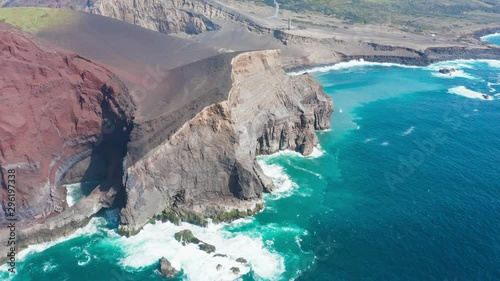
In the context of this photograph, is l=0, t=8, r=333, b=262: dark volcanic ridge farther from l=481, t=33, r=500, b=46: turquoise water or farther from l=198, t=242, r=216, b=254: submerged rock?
l=481, t=33, r=500, b=46: turquoise water

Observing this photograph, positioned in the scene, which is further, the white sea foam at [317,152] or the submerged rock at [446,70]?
the submerged rock at [446,70]

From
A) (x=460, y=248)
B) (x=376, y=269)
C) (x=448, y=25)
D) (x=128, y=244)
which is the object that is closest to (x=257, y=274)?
(x=376, y=269)

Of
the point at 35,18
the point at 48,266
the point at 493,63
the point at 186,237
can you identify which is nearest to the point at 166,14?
the point at 35,18

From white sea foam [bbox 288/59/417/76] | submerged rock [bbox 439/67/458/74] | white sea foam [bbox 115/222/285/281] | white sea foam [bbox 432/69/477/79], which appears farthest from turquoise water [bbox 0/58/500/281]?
white sea foam [bbox 288/59/417/76]

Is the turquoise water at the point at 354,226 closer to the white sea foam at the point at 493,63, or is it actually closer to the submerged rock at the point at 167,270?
the submerged rock at the point at 167,270

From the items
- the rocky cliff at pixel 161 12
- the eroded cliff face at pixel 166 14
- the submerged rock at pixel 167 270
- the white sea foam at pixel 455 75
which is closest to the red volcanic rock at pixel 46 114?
the submerged rock at pixel 167 270

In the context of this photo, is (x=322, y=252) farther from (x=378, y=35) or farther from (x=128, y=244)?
(x=378, y=35)
